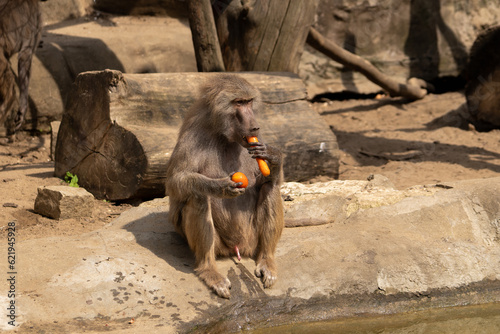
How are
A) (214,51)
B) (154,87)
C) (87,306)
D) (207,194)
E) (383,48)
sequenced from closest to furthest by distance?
(87,306) → (207,194) → (154,87) → (214,51) → (383,48)

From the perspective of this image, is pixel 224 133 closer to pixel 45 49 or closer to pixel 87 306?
pixel 87 306

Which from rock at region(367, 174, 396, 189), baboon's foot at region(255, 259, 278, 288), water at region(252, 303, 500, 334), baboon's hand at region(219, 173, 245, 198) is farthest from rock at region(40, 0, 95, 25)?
water at region(252, 303, 500, 334)

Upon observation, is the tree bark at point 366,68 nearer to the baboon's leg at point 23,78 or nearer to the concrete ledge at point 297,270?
the baboon's leg at point 23,78

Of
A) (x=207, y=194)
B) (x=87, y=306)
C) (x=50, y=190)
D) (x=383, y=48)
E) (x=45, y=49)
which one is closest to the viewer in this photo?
(x=87, y=306)

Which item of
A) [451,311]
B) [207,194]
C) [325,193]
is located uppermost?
[207,194]

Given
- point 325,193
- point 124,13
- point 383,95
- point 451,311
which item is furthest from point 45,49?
point 451,311

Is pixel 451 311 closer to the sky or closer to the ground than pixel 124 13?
closer to the ground

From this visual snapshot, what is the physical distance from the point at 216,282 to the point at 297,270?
2.31ft

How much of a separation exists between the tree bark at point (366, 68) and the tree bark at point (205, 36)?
2.28 meters

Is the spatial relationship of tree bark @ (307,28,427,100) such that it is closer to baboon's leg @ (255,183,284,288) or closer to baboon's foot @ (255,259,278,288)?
baboon's leg @ (255,183,284,288)

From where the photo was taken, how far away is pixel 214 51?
786cm

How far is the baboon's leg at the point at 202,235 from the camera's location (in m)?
4.72

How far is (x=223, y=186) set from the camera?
458 centimetres

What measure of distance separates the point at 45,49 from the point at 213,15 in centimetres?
324
